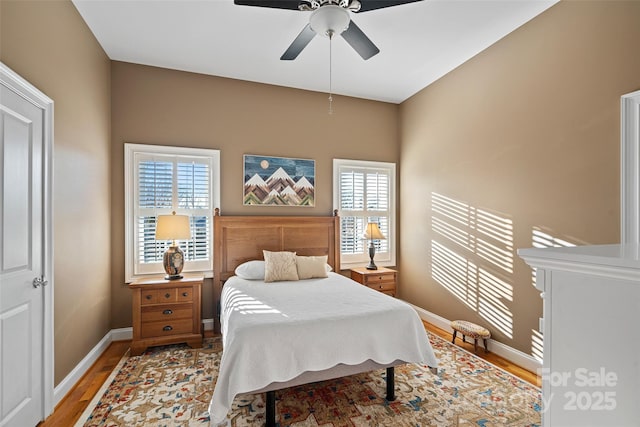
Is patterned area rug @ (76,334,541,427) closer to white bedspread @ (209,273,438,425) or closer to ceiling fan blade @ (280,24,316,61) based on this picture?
white bedspread @ (209,273,438,425)

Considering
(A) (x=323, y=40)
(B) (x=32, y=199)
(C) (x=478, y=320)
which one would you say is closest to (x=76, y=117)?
(B) (x=32, y=199)

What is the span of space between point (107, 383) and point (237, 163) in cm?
264

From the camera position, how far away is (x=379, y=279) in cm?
423

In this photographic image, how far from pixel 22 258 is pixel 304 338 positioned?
1.89 m

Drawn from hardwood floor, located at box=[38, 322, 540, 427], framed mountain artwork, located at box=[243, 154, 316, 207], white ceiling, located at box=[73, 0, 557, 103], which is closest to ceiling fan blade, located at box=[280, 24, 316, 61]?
white ceiling, located at box=[73, 0, 557, 103]

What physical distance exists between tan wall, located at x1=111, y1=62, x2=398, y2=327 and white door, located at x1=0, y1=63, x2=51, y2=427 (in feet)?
4.92

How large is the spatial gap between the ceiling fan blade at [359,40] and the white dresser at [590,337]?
2.09 metres

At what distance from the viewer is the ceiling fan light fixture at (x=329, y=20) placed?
210 cm

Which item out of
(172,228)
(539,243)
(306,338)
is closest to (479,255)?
(539,243)

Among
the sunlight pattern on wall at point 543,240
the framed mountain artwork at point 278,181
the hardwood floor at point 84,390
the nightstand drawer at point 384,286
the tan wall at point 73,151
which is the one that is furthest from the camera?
the nightstand drawer at point 384,286

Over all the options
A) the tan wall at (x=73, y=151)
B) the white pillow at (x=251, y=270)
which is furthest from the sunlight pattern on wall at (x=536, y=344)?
the tan wall at (x=73, y=151)

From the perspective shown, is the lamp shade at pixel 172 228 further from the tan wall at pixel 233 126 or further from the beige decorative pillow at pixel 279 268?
the beige decorative pillow at pixel 279 268

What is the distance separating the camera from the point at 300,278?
3611mm

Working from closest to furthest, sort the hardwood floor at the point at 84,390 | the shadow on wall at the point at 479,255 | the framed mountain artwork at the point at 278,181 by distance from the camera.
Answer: the hardwood floor at the point at 84,390 → the shadow on wall at the point at 479,255 → the framed mountain artwork at the point at 278,181
